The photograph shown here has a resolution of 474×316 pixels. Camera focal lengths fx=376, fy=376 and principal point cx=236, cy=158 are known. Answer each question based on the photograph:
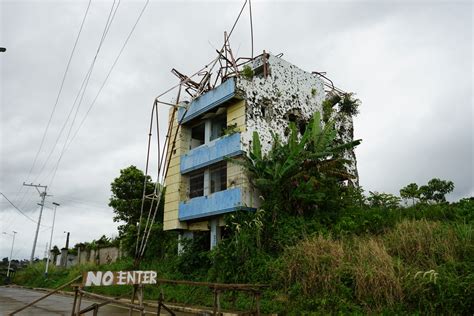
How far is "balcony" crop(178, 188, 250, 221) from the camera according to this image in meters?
15.9

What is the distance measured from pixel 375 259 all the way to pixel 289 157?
558 cm

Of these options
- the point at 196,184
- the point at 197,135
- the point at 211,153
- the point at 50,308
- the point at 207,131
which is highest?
the point at 197,135

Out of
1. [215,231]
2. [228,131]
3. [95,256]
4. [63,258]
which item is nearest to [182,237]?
[215,231]

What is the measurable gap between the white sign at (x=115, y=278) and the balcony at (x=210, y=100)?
11961 mm

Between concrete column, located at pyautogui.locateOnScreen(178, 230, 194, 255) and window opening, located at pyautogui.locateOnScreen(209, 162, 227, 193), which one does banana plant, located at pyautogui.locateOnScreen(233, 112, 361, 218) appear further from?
concrete column, located at pyautogui.locateOnScreen(178, 230, 194, 255)

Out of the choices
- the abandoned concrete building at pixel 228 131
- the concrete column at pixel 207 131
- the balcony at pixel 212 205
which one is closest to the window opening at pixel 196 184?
the abandoned concrete building at pixel 228 131

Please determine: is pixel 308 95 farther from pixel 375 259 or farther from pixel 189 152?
pixel 375 259

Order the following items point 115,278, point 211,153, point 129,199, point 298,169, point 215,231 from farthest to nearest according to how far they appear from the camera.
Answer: point 129,199, point 211,153, point 215,231, point 298,169, point 115,278

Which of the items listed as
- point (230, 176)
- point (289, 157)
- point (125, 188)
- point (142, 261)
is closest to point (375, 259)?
Result: point (289, 157)

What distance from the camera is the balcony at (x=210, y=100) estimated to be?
17.2 metres

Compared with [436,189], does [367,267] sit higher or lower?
lower

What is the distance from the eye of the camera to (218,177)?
60.7ft

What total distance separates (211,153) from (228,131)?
1443 mm

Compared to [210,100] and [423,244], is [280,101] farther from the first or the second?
[423,244]
